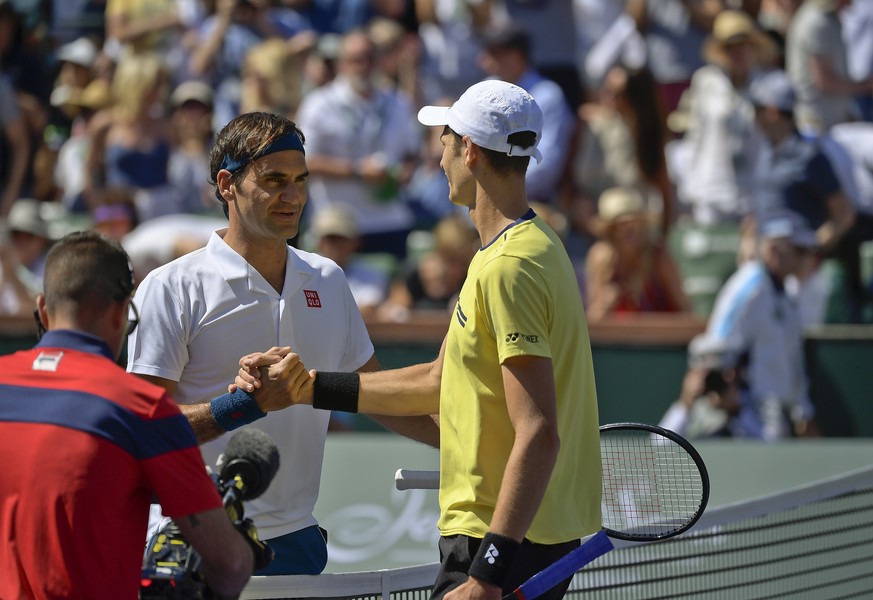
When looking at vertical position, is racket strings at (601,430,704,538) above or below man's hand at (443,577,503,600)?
above

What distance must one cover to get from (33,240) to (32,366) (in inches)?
318

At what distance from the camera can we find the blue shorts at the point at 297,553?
384 cm

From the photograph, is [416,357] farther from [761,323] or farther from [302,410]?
[302,410]

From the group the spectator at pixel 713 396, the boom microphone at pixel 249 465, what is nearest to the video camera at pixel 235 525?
the boom microphone at pixel 249 465

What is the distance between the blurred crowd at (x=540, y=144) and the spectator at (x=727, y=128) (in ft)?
0.05

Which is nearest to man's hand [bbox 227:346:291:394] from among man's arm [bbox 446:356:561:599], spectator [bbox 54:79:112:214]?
man's arm [bbox 446:356:561:599]

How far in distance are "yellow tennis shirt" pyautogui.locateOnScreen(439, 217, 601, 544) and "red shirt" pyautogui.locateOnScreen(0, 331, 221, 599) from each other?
2.36 ft

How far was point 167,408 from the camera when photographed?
8.74 feet

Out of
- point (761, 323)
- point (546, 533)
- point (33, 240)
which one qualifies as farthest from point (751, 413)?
point (546, 533)

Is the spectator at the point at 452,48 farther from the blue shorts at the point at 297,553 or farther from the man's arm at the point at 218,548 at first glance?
the man's arm at the point at 218,548

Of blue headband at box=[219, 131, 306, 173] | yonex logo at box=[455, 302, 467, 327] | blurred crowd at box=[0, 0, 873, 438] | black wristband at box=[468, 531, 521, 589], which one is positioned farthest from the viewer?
blurred crowd at box=[0, 0, 873, 438]

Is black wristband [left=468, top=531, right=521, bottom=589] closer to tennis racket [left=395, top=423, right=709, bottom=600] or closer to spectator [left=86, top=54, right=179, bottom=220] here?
tennis racket [left=395, top=423, right=709, bottom=600]

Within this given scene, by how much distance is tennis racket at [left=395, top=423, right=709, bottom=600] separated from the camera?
3619 millimetres

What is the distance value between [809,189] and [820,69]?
1155 mm
